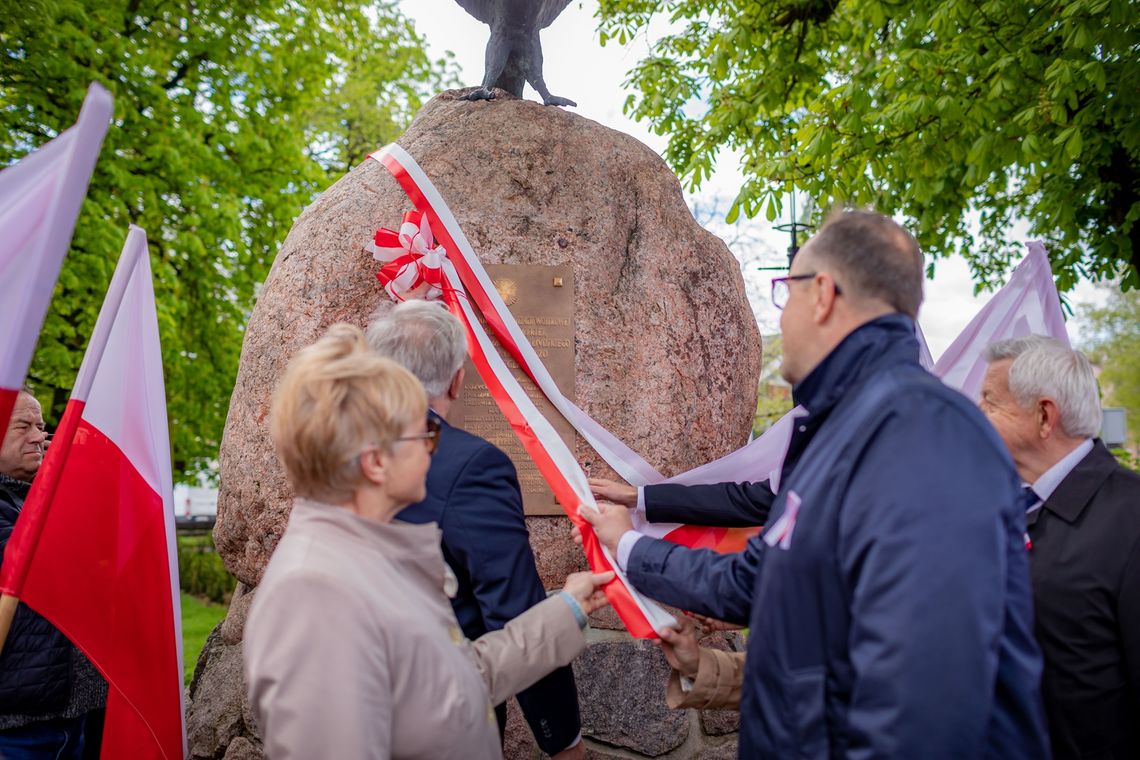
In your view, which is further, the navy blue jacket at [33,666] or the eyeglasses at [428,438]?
the navy blue jacket at [33,666]

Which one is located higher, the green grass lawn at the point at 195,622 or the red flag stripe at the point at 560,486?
the red flag stripe at the point at 560,486

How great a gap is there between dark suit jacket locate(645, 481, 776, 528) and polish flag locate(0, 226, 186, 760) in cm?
170

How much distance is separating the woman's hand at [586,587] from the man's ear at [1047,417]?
51.4 inches

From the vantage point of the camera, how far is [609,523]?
3.02 metres

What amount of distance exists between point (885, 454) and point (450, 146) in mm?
3085

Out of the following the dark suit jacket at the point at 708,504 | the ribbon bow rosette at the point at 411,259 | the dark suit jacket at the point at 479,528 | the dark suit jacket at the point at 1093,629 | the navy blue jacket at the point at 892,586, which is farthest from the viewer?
the ribbon bow rosette at the point at 411,259

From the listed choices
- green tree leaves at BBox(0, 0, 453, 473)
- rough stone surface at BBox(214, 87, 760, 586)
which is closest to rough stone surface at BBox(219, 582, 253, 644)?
rough stone surface at BBox(214, 87, 760, 586)

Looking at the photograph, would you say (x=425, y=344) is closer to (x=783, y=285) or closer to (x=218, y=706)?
(x=783, y=285)

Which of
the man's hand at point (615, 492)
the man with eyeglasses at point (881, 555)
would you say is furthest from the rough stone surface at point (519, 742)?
the man with eyeglasses at point (881, 555)

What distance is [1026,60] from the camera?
6301 millimetres

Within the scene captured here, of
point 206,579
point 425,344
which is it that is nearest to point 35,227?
point 425,344

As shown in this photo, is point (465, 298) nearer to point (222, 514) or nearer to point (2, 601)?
point (222, 514)

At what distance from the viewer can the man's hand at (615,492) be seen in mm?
3588

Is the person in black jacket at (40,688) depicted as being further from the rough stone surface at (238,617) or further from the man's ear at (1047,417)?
the man's ear at (1047,417)
